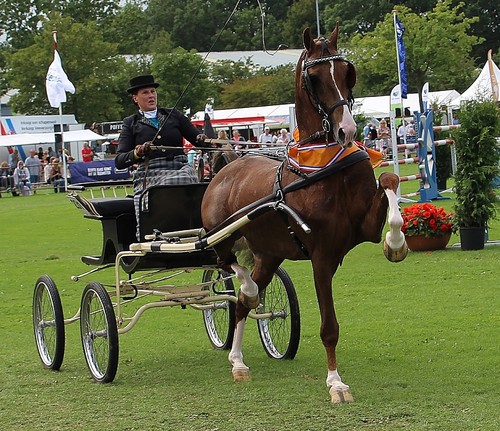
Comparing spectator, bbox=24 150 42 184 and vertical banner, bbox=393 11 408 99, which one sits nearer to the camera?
vertical banner, bbox=393 11 408 99

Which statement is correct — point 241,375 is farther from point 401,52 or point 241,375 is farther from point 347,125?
point 401,52

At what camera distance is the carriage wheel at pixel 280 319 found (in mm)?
8438

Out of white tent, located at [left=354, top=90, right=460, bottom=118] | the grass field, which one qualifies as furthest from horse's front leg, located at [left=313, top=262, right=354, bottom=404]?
white tent, located at [left=354, top=90, right=460, bottom=118]

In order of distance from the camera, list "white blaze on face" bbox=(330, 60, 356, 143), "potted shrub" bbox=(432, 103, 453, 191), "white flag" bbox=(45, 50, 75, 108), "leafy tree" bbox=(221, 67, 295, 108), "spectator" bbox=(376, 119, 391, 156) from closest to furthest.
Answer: "white blaze on face" bbox=(330, 60, 356, 143), "potted shrub" bbox=(432, 103, 453, 191), "white flag" bbox=(45, 50, 75, 108), "spectator" bbox=(376, 119, 391, 156), "leafy tree" bbox=(221, 67, 295, 108)

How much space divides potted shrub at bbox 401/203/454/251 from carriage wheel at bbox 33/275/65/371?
7.21 meters

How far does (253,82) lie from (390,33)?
12.8 meters

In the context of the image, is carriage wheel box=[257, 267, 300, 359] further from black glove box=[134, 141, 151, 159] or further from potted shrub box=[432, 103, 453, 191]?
potted shrub box=[432, 103, 453, 191]

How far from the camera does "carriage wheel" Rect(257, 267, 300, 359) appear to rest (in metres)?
8.44

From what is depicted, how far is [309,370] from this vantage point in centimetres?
804

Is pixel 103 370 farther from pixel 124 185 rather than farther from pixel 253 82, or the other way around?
pixel 253 82

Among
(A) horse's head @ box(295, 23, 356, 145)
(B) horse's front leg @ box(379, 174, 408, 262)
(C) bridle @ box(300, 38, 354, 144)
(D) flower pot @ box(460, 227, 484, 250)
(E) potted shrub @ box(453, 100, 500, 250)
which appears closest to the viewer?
(B) horse's front leg @ box(379, 174, 408, 262)

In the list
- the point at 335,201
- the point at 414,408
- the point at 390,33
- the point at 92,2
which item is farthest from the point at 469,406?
the point at 92,2

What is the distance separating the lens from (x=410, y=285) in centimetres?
1223

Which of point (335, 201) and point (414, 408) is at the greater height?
point (335, 201)
